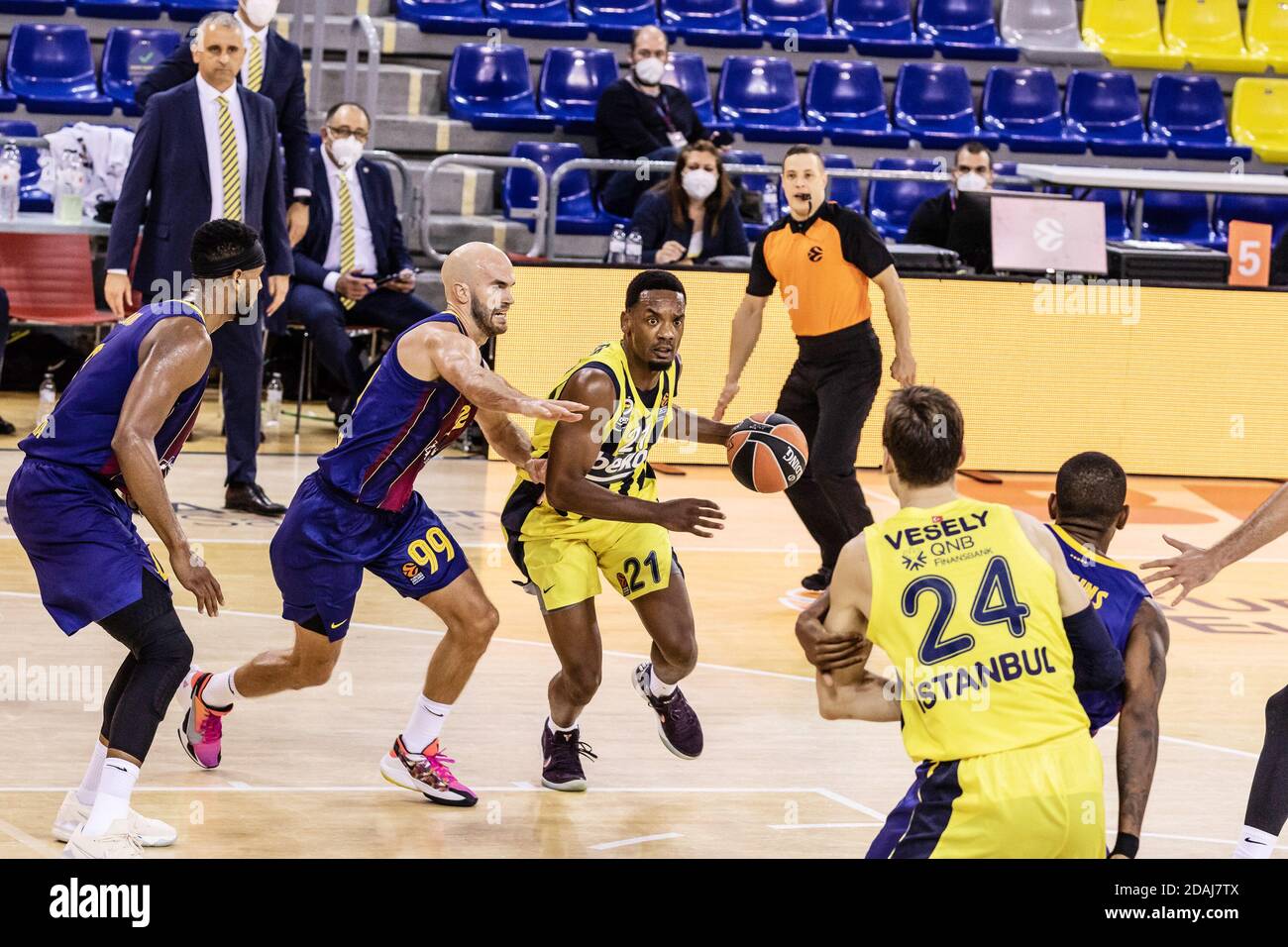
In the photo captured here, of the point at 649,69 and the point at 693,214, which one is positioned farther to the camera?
the point at 649,69

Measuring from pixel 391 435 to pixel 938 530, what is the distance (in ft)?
7.26

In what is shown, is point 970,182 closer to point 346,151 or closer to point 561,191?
point 561,191

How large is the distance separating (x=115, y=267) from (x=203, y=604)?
4.81m

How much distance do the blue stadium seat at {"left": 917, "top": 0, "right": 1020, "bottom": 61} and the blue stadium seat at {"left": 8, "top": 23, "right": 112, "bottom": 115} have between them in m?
6.76

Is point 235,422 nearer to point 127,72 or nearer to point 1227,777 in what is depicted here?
point 127,72

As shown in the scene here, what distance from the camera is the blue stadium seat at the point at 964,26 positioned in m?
15.1

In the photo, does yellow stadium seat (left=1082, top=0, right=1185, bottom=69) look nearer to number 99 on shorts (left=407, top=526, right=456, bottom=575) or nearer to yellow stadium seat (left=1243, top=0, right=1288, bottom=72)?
yellow stadium seat (left=1243, top=0, right=1288, bottom=72)

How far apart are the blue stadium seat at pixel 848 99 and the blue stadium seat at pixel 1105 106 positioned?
5.49 ft

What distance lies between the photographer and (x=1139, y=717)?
3.96 m

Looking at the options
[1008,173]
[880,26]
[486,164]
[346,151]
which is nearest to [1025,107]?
[880,26]

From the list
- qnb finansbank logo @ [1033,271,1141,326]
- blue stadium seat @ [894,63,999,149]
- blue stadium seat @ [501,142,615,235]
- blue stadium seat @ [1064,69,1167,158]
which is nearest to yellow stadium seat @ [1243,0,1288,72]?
blue stadium seat @ [1064,69,1167,158]

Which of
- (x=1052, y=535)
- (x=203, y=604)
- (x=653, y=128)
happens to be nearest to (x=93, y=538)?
(x=203, y=604)

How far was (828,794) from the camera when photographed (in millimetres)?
5785
